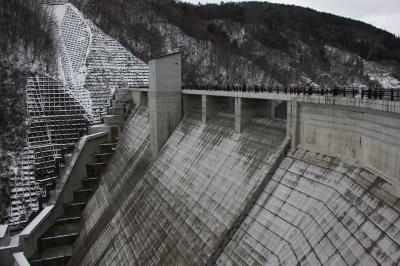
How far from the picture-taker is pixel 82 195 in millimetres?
31547

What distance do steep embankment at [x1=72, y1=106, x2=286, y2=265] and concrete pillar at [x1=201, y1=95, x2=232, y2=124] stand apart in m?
0.72

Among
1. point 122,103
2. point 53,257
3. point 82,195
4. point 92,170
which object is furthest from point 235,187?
point 122,103

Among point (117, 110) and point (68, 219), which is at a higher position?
point (117, 110)

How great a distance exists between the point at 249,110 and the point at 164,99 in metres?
9.41

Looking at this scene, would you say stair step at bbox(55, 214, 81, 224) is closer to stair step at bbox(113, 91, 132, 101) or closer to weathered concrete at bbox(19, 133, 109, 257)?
weathered concrete at bbox(19, 133, 109, 257)

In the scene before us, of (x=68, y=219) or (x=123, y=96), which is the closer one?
(x=68, y=219)

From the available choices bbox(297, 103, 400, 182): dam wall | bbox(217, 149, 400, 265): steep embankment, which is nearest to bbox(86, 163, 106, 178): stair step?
bbox(217, 149, 400, 265): steep embankment

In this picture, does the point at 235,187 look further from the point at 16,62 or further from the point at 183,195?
the point at 16,62

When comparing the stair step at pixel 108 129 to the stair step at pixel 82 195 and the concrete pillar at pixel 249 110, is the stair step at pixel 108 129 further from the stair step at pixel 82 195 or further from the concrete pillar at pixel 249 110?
the concrete pillar at pixel 249 110

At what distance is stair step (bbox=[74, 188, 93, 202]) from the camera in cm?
3142

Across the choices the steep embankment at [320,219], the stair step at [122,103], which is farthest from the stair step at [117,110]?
the steep embankment at [320,219]

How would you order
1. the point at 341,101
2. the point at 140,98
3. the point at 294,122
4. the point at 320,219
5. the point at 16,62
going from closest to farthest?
1. the point at 320,219
2. the point at 341,101
3. the point at 294,122
4. the point at 140,98
5. the point at 16,62

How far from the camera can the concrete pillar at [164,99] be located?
26344 millimetres

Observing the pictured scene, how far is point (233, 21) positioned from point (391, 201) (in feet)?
322
